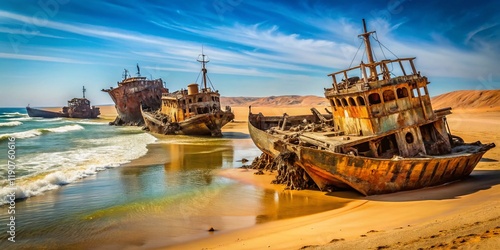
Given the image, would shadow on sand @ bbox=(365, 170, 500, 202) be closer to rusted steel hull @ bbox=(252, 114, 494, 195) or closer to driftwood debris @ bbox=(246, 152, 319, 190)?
rusted steel hull @ bbox=(252, 114, 494, 195)

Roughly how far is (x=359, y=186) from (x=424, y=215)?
253 centimetres

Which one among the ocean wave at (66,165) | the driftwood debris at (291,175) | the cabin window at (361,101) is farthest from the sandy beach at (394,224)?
the ocean wave at (66,165)

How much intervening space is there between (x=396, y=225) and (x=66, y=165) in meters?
16.6

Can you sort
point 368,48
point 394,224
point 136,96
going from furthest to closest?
point 136,96, point 368,48, point 394,224

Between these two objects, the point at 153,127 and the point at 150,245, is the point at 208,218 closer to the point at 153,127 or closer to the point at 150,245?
the point at 150,245

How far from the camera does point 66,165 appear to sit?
682 inches

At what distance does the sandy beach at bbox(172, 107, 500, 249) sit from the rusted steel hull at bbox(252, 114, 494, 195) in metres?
0.30

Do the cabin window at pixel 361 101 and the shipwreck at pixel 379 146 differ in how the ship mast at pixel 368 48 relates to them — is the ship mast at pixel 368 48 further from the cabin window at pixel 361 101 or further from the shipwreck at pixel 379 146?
the cabin window at pixel 361 101

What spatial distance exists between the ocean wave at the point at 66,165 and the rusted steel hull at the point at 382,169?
10.2 m


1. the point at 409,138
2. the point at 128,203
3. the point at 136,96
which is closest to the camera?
the point at 128,203

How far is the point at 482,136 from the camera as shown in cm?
2061

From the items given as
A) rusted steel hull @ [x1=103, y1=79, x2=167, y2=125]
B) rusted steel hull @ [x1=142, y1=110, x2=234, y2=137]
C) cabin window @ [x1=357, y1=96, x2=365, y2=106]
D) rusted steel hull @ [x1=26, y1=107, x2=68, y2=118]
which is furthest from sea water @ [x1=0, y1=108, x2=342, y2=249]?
rusted steel hull @ [x1=26, y1=107, x2=68, y2=118]

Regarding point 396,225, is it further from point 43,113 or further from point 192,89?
point 43,113

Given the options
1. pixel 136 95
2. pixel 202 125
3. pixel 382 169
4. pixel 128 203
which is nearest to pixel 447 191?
pixel 382 169
